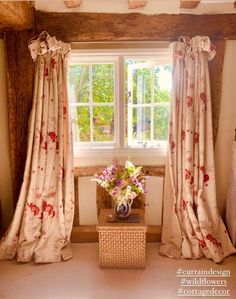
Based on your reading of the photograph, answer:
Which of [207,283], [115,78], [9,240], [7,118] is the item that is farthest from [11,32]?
[207,283]

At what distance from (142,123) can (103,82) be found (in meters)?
0.53

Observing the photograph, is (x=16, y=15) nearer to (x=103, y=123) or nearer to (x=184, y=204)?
(x=103, y=123)

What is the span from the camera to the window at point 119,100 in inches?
111

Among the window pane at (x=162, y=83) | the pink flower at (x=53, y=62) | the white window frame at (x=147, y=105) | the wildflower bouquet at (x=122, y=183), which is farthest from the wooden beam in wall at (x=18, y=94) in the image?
the window pane at (x=162, y=83)

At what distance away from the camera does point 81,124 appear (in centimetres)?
296

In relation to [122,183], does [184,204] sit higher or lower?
lower

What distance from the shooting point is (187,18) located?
2.63m

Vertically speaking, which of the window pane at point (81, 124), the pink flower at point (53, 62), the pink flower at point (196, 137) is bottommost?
the pink flower at point (196, 137)

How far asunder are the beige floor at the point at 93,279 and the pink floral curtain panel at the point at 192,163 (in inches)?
5.7

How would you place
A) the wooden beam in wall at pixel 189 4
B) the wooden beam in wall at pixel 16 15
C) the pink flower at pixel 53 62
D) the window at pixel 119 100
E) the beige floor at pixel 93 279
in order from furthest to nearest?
the window at pixel 119 100, the pink flower at pixel 53 62, the wooden beam in wall at pixel 189 4, the beige floor at pixel 93 279, the wooden beam in wall at pixel 16 15

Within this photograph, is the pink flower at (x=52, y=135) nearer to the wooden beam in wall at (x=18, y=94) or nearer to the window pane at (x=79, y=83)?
the wooden beam in wall at (x=18, y=94)

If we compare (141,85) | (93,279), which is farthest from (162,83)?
(93,279)

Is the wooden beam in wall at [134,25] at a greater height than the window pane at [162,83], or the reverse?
the wooden beam in wall at [134,25]

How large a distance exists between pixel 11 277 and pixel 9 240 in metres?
0.35
